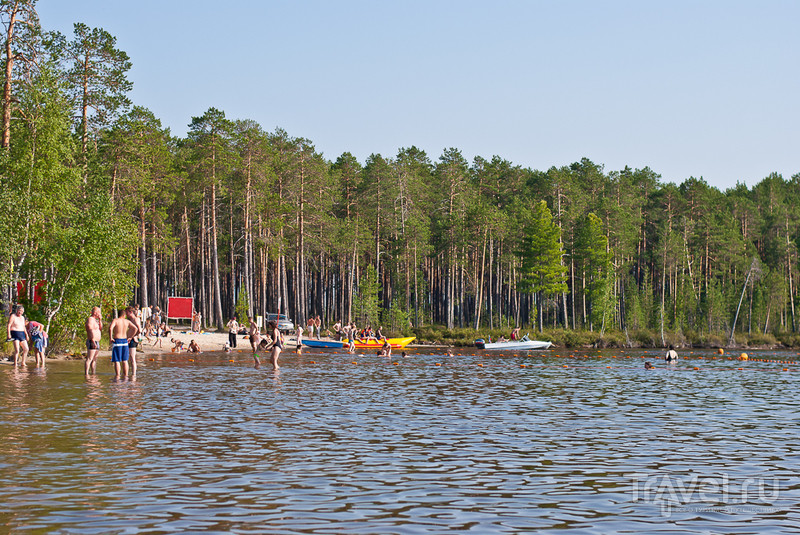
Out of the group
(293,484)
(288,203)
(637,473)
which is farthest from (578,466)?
(288,203)

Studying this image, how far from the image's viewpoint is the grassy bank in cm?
6788

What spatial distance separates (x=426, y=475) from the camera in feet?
34.0

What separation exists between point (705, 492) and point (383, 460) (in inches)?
174

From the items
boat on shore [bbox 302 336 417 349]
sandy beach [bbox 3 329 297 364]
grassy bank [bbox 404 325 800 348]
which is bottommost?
grassy bank [bbox 404 325 800 348]

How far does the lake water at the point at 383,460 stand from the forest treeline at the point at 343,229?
12506mm

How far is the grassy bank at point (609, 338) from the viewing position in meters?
67.9

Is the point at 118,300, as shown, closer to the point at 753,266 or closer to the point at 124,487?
the point at 124,487

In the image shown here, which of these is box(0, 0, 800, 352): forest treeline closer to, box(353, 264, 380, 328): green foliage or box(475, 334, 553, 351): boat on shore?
box(353, 264, 380, 328): green foliage

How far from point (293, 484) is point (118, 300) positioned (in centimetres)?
2621

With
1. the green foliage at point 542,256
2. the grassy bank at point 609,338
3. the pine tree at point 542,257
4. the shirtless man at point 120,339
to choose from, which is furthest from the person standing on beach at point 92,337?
the green foliage at point 542,256

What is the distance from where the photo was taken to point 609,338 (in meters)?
69.2

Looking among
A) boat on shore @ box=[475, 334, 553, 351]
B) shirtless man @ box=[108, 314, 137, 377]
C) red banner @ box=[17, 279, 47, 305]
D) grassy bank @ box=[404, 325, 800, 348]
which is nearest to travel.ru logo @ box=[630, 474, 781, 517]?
shirtless man @ box=[108, 314, 137, 377]

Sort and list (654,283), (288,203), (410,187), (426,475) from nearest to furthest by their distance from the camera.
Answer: (426,475)
(288,203)
(410,187)
(654,283)

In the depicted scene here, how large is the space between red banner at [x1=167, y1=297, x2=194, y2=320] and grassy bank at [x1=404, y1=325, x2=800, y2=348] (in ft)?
64.2
